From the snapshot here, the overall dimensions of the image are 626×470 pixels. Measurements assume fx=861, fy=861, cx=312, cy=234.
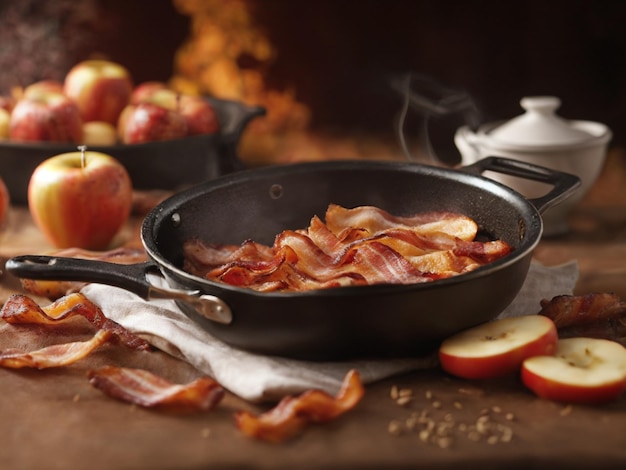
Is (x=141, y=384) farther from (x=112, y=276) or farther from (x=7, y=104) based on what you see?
(x=7, y=104)

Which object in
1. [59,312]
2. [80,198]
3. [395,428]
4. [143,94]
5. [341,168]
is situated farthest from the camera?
[143,94]

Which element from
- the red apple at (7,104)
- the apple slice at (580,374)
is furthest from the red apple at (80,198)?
the apple slice at (580,374)

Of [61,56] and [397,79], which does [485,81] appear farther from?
[61,56]

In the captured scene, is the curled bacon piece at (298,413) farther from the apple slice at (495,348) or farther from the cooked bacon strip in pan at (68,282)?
the cooked bacon strip in pan at (68,282)

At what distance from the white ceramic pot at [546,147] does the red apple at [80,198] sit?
40.7 inches

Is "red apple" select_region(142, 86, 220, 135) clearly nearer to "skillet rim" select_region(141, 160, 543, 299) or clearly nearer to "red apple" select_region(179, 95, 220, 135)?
"red apple" select_region(179, 95, 220, 135)

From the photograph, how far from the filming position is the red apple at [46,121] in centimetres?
272

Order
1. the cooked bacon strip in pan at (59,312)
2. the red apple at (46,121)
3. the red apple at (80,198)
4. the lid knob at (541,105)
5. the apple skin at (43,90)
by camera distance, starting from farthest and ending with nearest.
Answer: the apple skin at (43,90), the red apple at (46,121), the lid knob at (541,105), the red apple at (80,198), the cooked bacon strip in pan at (59,312)

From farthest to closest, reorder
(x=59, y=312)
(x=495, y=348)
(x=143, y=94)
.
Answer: (x=143, y=94), (x=59, y=312), (x=495, y=348)

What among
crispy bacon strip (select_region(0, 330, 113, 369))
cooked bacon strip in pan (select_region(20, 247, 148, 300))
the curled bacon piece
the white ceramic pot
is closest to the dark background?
the white ceramic pot

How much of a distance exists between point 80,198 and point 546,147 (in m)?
1.31

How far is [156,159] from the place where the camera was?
8.96 feet

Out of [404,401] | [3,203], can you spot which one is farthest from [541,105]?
[3,203]

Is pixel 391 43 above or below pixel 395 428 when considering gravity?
above
